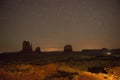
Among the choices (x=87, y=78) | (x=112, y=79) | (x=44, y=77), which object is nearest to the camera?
(x=87, y=78)

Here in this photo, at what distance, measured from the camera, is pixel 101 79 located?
20047 millimetres

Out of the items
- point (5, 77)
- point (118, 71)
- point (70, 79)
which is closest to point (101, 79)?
point (70, 79)

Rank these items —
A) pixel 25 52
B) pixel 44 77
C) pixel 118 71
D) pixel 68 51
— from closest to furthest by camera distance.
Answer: pixel 44 77 < pixel 118 71 < pixel 25 52 < pixel 68 51

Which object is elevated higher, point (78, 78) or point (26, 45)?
point (26, 45)

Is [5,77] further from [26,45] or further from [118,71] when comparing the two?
[26,45]

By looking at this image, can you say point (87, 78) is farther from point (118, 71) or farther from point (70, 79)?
point (118, 71)

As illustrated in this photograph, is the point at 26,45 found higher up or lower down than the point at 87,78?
higher up

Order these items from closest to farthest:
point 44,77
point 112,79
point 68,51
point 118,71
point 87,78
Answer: point 87,78 < point 112,79 < point 44,77 < point 118,71 < point 68,51

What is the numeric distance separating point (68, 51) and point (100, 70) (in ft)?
276

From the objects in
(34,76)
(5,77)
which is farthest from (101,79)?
(5,77)

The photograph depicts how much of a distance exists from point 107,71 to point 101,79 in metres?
6.13

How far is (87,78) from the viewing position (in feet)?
64.0

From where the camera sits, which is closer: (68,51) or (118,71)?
(118,71)

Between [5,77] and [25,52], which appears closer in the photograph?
[5,77]
